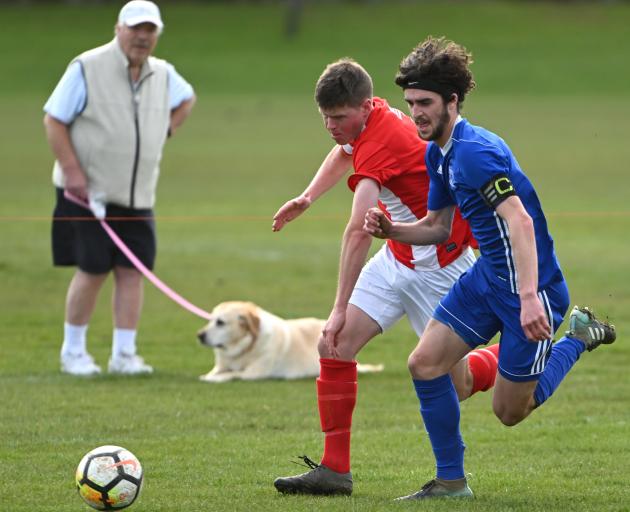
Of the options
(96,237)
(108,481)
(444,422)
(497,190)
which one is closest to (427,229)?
(497,190)

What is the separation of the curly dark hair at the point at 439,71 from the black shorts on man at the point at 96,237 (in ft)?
15.0

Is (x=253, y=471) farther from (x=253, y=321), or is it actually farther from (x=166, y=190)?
(x=166, y=190)

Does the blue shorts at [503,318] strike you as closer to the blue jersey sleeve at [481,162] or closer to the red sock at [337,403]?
the blue jersey sleeve at [481,162]

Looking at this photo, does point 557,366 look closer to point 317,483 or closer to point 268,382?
point 317,483

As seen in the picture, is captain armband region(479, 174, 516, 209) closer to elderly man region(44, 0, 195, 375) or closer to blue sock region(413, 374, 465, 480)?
blue sock region(413, 374, 465, 480)

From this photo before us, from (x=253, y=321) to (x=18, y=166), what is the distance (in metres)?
19.0

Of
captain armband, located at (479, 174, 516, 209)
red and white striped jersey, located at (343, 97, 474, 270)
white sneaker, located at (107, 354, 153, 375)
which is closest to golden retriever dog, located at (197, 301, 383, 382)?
white sneaker, located at (107, 354, 153, 375)

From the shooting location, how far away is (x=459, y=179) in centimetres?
617

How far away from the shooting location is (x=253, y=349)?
35.7 ft

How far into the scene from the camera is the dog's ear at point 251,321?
1096cm

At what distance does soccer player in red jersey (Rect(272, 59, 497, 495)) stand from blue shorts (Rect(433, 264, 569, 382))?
0.54 m

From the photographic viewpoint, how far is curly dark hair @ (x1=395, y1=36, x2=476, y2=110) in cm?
618

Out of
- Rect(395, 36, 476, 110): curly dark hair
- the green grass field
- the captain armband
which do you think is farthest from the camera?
the green grass field

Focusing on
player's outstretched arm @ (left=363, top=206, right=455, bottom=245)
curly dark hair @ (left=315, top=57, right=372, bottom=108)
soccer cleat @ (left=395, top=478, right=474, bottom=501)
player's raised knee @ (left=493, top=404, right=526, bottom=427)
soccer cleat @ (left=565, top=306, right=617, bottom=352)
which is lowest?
soccer cleat @ (left=395, top=478, right=474, bottom=501)
